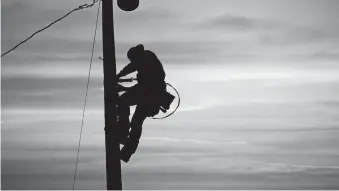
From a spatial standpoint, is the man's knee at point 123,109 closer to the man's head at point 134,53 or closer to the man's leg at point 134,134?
the man's leg at point 134,134

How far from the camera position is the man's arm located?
948 centimetres

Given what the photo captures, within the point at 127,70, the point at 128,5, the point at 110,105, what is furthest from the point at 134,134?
the point at 128,5

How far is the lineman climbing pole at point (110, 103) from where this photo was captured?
891cm

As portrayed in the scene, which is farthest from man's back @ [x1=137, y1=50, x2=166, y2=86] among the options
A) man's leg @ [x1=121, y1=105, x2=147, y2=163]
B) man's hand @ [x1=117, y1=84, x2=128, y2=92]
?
man's leg @ [x1=121, y1=105, x2=147, y2=163]

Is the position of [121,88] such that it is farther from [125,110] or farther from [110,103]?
[110,103]

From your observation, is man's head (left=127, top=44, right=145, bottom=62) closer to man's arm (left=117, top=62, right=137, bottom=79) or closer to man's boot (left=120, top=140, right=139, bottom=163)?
man's arm (left=117, top=62, right=137, bottom=79)

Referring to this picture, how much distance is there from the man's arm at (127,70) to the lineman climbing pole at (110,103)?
0.34m

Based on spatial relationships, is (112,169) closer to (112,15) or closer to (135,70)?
(135,70)

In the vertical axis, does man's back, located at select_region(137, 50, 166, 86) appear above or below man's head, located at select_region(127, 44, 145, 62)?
below

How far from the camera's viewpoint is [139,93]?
10.0 metres

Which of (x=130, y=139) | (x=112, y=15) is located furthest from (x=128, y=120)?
(x=112, y=15)

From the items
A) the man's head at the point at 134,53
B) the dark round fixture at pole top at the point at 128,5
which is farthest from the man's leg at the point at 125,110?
the dark round fixture at pole top at the point at 128,5

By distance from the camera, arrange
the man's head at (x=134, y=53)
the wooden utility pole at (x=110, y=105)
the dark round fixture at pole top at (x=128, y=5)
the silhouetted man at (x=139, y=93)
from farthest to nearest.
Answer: the man's head at (x=134, y=53), the silhouetted man at (x=139, y=93), the dark round fixture at pole top at (x=128, y=5), the wooden utility pole at (x=110, y=105)

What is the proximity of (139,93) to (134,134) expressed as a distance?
851 mm
